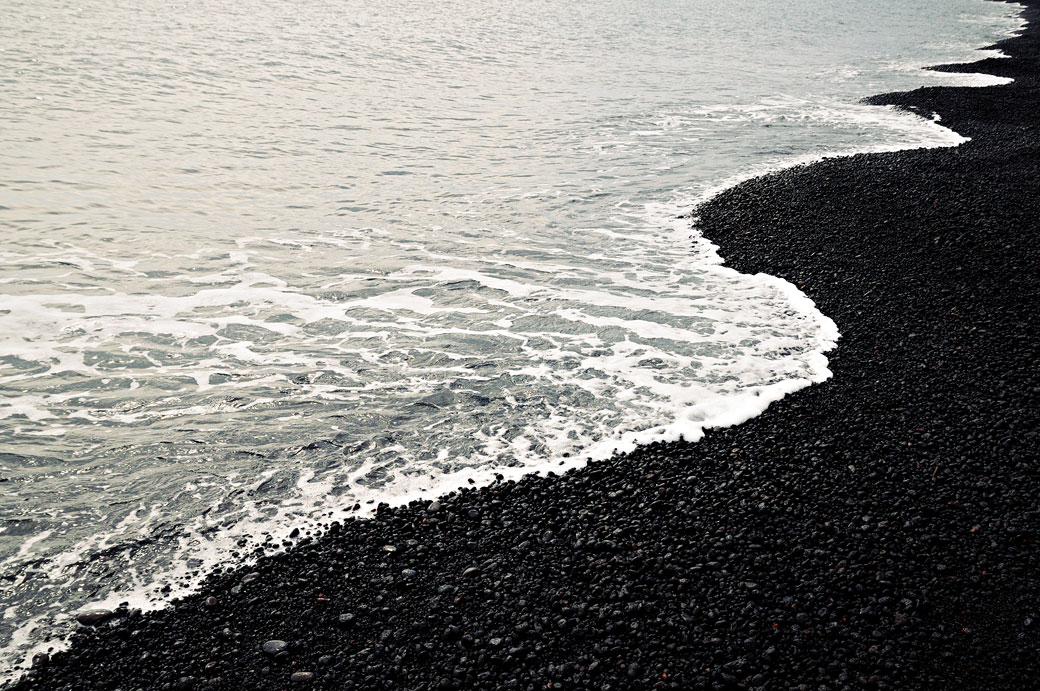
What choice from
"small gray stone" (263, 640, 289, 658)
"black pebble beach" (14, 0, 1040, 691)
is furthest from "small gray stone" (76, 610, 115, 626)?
"small gray stone" (263, 640, 289, 658)

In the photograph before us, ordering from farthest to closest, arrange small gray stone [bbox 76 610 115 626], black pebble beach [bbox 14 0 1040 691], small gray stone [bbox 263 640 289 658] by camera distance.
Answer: small gray stone [bbox 76 610 115 626] → small gray stone [bbox 263 640 289 658] → black pebble beach [bbox 14 0 1040 691]

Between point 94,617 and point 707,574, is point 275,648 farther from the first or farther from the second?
point 707,574

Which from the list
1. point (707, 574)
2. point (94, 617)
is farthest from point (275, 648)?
point (707, 574)

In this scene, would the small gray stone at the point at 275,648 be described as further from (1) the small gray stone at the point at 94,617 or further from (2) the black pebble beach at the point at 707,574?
(1) the small gray stone at the point at 94,617

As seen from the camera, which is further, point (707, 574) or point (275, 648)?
point (707, 574)

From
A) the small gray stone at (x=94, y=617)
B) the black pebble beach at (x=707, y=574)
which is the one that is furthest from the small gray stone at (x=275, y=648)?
the small gray stone at (x=94, y=617)

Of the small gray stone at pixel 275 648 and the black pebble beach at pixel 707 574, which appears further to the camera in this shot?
the small gray stone at pixel 275 648

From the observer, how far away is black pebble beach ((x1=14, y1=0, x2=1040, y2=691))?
541 cm

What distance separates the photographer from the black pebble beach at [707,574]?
541 centimetres

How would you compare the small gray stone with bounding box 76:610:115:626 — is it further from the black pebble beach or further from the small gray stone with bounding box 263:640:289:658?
the small gray stone with bounding box 263:640:289:658

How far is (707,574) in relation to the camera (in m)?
6.14

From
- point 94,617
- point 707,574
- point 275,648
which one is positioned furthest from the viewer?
point 707,574

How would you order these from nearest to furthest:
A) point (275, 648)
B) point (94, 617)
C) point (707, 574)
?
point (275, 648)
point (94, 617)
point (707, 574)

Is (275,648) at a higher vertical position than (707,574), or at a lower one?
lower
